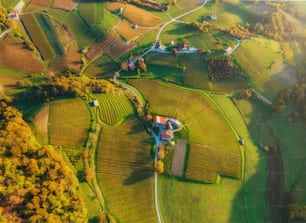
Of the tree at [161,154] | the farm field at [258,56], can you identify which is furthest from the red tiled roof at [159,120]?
the farm field at [258,56]

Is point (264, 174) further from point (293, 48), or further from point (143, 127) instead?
point (293, 48)

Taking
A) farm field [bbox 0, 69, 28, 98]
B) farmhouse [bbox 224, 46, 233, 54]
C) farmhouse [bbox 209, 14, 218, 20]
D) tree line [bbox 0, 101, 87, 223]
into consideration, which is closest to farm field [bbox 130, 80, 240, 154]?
farmhouse [bbox 224, 46, 233, 54]

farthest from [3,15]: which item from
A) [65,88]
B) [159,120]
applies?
[159,120]

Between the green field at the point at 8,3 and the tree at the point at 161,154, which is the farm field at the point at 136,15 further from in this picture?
the tree at the point at 161,154

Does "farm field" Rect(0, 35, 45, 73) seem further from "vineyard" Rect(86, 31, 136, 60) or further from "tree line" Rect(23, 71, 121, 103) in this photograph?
"vineyard" Rect(86, 31, 136, 60)

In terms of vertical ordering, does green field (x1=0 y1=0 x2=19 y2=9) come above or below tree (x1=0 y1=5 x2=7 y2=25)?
above

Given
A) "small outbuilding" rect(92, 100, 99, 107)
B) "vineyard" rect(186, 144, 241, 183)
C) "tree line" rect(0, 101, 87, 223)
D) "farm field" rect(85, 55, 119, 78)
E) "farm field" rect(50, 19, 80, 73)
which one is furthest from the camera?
"farm field" rect(85, 55, 119, 78)
